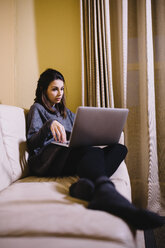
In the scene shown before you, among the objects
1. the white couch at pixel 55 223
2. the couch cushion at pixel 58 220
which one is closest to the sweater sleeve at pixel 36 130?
the white couch at pixel 55 223

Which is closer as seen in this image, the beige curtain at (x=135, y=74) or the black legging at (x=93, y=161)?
the black legging at (x=93, y=161)

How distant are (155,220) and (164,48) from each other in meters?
1.64

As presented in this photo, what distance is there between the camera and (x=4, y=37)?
1.76m

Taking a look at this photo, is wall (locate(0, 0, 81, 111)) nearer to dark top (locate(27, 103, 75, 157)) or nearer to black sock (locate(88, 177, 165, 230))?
dark top (locate(27, 103, 75, 157))

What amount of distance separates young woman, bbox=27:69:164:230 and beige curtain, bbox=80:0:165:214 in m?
0.35

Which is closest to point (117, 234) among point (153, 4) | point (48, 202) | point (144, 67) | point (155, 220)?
point (155, 220)

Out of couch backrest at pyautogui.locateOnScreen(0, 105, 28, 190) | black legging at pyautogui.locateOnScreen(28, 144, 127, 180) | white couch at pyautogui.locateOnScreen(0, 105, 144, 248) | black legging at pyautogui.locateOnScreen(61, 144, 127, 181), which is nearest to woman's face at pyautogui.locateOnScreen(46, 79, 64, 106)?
couch backrest at pyautogui.locateOnScreen(0, 105, 28, 190)

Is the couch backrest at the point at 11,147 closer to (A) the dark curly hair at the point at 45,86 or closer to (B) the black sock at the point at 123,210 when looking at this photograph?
(A) the dark curly hair at the point at 45,86

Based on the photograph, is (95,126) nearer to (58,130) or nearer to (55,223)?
(58,130)

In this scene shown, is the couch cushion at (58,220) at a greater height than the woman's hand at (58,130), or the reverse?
the woman's hand at (58,130)

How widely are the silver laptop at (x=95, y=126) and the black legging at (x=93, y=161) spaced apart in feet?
0.19

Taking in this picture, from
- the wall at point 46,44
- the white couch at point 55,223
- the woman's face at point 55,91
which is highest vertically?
the wall at point 46,44

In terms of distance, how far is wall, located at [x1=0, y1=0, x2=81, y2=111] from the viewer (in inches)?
76.1

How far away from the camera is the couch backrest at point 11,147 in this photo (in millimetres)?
1086
